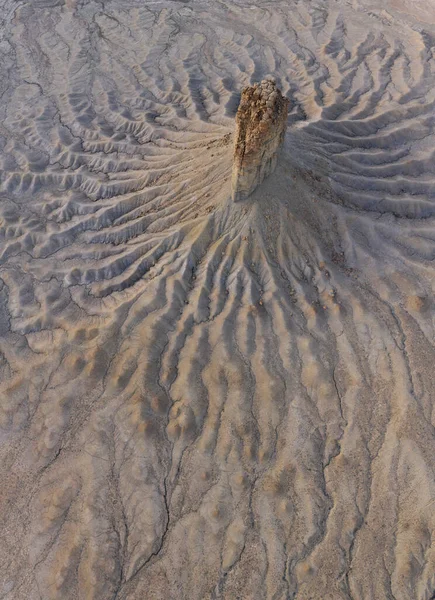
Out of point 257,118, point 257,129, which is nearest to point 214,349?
point 257,129

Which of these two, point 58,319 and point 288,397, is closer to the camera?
point 288,397

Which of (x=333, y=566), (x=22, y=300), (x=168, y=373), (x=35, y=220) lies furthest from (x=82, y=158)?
(x=333, y=566)

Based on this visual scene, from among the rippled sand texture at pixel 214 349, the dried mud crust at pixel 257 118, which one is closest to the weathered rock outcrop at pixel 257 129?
the dried mud crust at pixel 257 118

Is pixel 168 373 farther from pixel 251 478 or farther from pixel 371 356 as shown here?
pixel 371 356

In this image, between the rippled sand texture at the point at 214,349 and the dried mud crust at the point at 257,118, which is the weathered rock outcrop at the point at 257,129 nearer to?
the dried mud crust at the point at 257,118

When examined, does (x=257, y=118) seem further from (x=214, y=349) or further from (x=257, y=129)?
(x=214, y=349)

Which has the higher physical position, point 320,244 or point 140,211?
point 320,244
